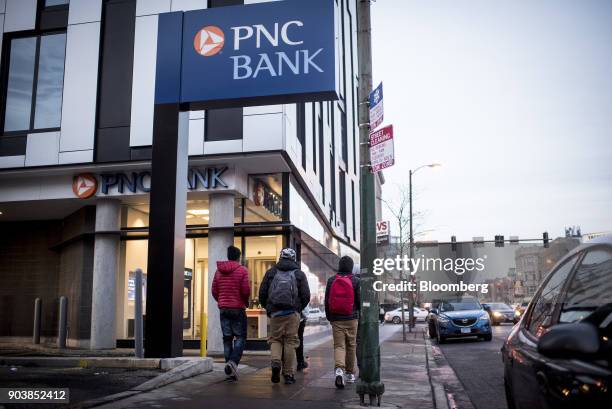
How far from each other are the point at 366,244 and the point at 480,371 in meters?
5.74

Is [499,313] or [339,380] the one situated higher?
[499,313]

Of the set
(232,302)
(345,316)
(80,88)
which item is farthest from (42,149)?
(345,316)

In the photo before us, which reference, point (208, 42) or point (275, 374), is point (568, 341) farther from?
point (208, 42)

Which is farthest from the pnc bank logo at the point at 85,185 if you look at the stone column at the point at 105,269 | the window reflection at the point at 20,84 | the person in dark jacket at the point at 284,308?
the person in dark jacket at the point at 284,308

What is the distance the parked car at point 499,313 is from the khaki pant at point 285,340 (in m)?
26.0

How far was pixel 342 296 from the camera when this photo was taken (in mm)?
8711

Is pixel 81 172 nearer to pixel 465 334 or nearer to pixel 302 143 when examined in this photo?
pixel 302 143

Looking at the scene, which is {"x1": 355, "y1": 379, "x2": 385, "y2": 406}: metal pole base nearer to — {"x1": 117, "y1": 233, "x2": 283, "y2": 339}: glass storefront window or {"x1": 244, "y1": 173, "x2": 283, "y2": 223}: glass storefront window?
{"x1": 117, "y1": 233, "x2": 283, "y2": 339}: glass storefront window

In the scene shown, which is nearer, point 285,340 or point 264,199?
point 285,340

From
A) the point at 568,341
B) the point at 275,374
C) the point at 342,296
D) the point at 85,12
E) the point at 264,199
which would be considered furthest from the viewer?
the point at 85,12

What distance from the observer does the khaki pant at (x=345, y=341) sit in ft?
27.7

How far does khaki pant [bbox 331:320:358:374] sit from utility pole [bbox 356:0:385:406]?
1261 mm

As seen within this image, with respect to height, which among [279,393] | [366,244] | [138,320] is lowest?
[279,393]

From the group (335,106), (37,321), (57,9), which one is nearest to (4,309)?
(37,321)
